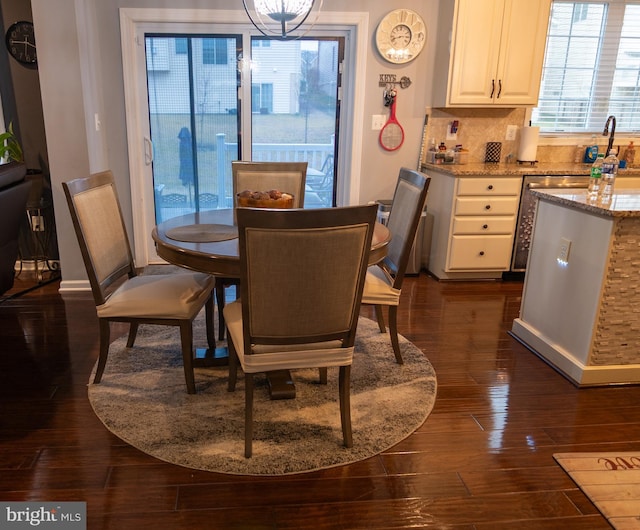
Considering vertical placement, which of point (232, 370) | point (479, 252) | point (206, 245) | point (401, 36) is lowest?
point (232, 370)

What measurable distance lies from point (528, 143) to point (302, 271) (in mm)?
3333

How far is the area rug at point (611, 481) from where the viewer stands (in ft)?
5.68

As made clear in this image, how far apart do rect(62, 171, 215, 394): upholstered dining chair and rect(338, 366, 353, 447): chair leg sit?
0.76 metres

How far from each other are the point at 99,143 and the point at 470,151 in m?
3.11

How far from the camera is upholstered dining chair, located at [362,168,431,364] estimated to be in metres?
2.53

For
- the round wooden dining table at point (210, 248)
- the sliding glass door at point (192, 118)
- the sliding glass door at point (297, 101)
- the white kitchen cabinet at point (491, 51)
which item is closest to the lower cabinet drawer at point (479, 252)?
the white kitchen cabinet at point (491, 51)

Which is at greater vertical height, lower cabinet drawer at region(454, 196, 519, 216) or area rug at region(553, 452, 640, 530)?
lower cabinet drawer at region(454, 196, 519, 216)

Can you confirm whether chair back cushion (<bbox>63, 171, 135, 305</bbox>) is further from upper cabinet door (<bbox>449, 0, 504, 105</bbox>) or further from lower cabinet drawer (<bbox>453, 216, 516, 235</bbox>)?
upper cabinet door (<bbox>449, 0, 504, 105</bbox>)

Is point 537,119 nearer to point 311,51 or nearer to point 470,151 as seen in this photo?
point 470,151

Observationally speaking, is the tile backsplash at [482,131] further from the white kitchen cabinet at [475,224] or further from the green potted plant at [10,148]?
the green potted plant at [10,148]

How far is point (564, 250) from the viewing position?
270 cm

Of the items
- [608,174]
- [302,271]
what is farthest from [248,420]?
[608,174]

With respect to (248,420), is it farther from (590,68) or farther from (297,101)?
(590,68)

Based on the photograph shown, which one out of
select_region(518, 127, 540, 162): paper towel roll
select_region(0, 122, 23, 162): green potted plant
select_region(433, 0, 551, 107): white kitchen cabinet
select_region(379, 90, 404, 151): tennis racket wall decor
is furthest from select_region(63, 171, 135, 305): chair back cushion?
select_region(518, 127, 540, 162): paper towel roll
